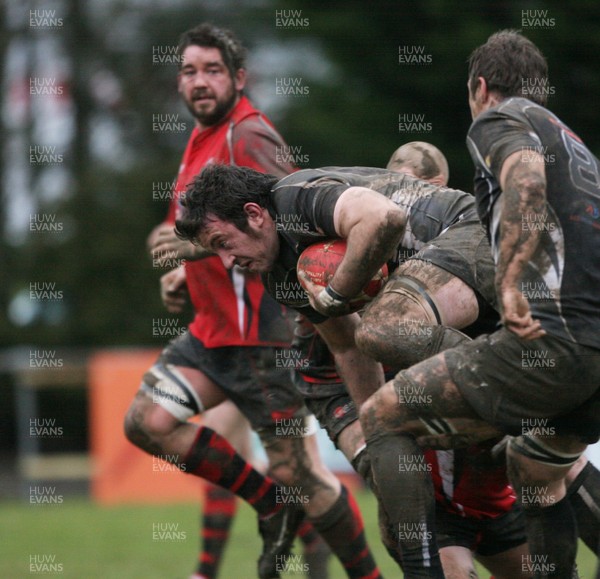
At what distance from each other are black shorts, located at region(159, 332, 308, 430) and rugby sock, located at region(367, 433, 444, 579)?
5.61ft

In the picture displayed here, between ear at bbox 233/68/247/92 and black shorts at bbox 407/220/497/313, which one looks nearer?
black shorts at bbox 407/220/497/313

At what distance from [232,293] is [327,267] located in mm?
1634

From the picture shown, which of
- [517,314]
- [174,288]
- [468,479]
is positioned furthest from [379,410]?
[174,288]

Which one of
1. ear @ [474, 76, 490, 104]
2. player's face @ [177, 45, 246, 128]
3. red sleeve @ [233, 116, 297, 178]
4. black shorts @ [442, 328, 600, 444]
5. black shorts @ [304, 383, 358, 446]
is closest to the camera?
black shorts @ [442, 328, 600, 444]

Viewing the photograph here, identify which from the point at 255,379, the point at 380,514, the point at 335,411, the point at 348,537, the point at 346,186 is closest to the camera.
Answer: the point at 346,186

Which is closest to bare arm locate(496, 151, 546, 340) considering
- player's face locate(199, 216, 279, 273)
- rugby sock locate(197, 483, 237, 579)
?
player's face locate(199, 216, 279, 273)

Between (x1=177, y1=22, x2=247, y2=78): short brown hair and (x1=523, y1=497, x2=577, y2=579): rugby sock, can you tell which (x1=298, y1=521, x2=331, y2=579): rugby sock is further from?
(x1=177, y1=22, x2=247, y2=78): short brown hair

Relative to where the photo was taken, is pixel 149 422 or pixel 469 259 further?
pixel 149 422

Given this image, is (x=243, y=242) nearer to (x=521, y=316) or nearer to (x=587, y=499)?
(x=521, y=316)

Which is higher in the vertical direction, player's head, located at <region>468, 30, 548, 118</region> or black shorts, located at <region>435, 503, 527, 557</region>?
player's head, located at <region>468, 30, 548, 118</region>

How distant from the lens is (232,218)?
4.45 meters

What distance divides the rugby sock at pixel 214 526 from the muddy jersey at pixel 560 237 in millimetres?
2835

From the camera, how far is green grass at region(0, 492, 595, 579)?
6824 mm

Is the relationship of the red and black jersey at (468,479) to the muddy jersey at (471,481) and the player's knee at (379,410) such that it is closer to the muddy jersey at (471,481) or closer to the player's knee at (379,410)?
the muddy jersey at (471,481)
